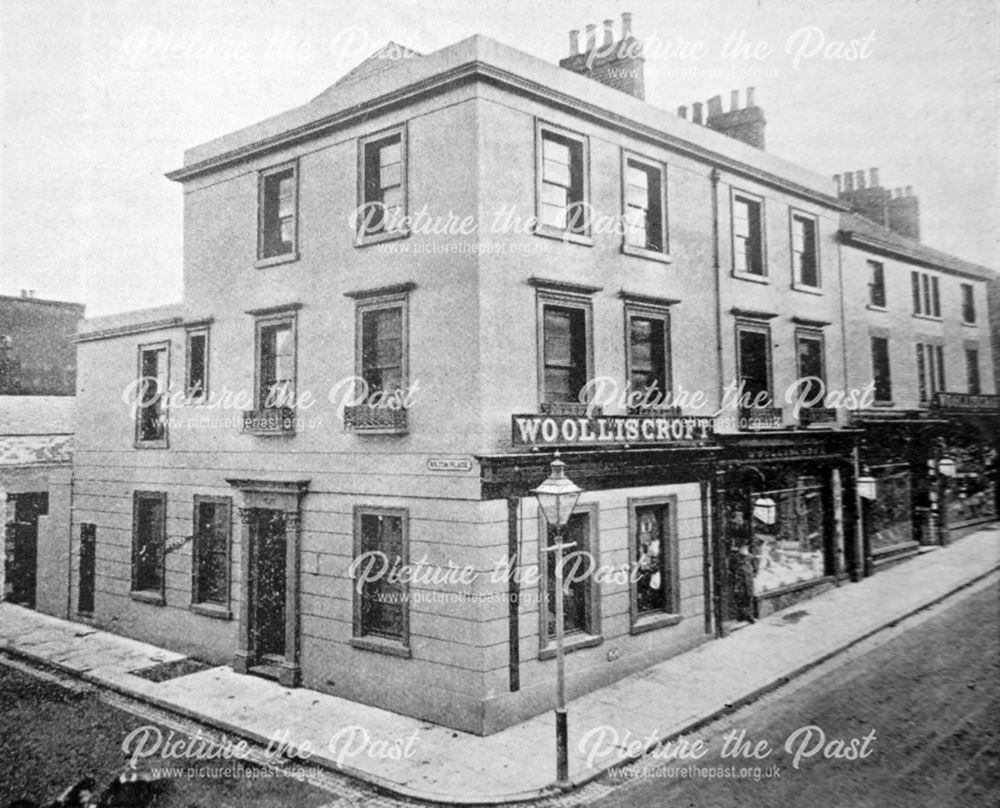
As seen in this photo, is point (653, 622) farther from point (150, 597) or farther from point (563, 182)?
point (150, 597)

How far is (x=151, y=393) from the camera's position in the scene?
17.0 m

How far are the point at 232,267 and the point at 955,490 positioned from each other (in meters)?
24.9

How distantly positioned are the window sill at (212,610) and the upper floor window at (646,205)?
12.0 m

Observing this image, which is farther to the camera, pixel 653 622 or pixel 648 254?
pixel 648 254

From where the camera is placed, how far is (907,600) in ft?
54.1

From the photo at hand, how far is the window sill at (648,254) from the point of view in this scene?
13688 mm

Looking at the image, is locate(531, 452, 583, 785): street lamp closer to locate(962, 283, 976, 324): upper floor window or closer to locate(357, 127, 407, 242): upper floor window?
locate(357, 127, 407, 242): upper floor window

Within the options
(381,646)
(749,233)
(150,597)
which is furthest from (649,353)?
(150,597)

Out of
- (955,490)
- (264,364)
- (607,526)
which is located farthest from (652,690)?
(955,490)

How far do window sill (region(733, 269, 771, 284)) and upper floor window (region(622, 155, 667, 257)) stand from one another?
9.28 ft

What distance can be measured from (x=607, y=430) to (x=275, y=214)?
8.76 metres

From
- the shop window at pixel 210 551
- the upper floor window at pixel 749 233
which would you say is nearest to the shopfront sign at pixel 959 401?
the upper floor window at pixel 749 233

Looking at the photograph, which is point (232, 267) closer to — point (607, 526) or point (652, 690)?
point (607, 526)

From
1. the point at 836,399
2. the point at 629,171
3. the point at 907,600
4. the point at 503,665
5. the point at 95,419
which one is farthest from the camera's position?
the point at 836,399
